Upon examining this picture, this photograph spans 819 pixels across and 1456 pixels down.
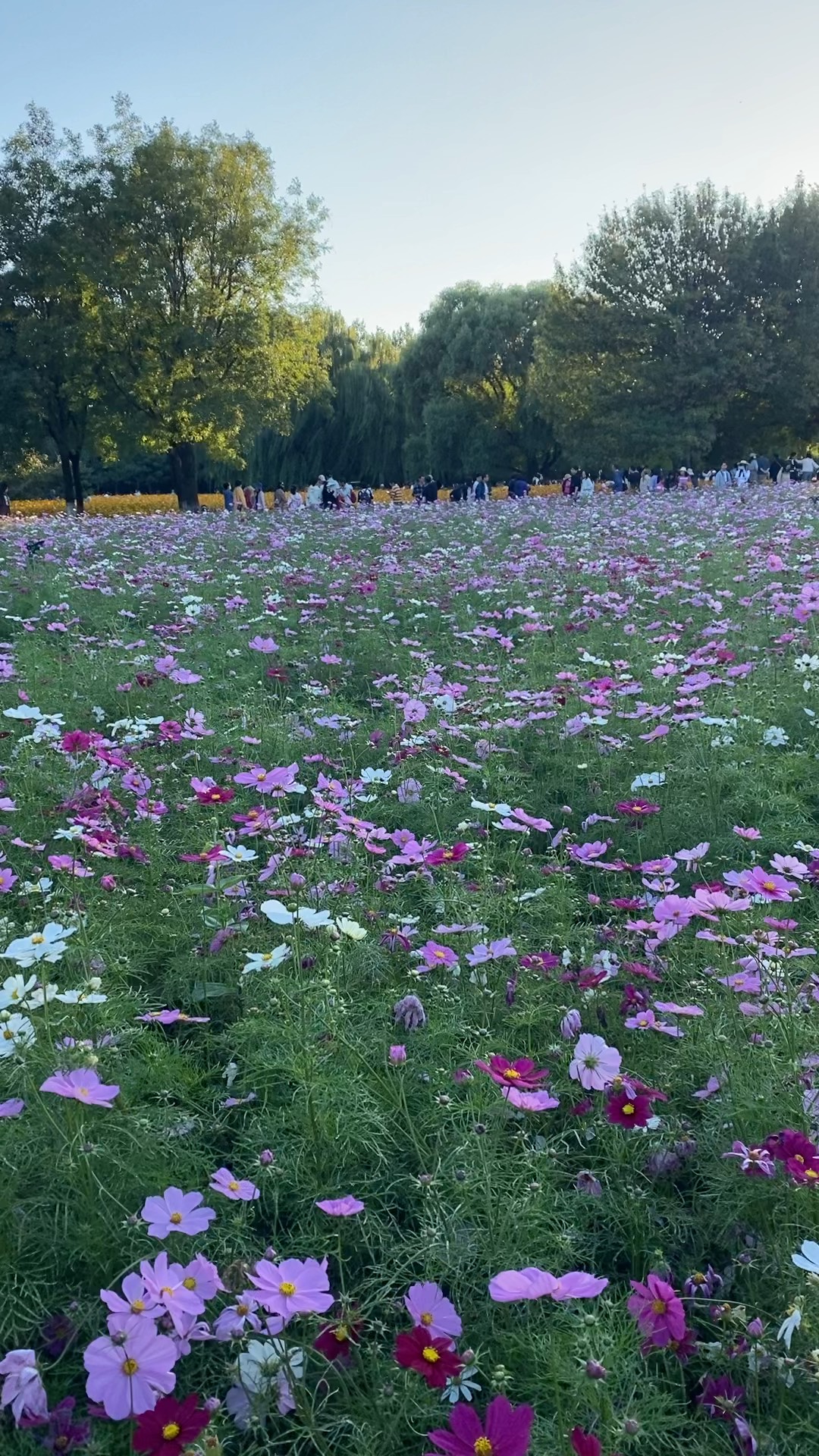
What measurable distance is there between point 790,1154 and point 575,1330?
13.5 inches

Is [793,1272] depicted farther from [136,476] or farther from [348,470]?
[136,476]

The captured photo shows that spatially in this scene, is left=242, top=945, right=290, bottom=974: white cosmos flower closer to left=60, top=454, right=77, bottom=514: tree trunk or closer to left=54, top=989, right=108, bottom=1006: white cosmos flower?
left=54, top=989, right=108, bottom=1006: white cosmos flower

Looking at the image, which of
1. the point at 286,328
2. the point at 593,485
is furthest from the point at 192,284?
the point at 593,485

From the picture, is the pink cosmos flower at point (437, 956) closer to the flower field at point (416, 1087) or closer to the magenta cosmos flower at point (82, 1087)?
the flower field at point (416, 1087)

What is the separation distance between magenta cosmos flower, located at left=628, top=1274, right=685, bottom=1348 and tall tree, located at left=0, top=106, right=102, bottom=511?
22061 millimetres

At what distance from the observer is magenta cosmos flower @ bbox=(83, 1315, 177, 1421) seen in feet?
3.14

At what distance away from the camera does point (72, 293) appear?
21.1 meters

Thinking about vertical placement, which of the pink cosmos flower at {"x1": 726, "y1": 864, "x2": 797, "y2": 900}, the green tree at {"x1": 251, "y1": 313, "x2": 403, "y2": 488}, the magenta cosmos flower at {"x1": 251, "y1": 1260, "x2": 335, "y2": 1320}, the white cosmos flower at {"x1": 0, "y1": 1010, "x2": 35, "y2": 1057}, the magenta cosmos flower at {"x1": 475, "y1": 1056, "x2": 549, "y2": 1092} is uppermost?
the green tree at {"x1": 251, "y1": 313, "x2": 403, "y2": 488}

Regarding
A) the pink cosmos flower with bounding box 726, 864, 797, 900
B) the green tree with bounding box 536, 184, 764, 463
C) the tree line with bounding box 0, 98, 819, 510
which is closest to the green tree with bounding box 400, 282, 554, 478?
the tree line with bounding box 0, 98, 819, 510

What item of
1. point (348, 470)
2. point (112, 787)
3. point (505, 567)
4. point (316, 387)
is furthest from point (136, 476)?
point (112, 787)

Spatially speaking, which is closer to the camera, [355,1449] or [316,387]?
[355,1449]

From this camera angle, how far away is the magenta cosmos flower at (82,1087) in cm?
122

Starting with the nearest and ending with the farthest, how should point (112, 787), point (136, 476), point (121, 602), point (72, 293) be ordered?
point (112, 787) < point (121, 602) < point (72, 293) < point (136, 476)

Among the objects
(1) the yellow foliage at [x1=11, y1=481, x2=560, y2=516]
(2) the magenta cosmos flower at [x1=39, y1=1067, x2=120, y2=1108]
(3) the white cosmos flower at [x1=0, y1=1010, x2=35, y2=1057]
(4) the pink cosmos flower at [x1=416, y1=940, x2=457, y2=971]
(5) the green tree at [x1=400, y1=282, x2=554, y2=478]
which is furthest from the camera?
(5) the green tree at [x1=400, y1=282, x2=554, y2=478]
